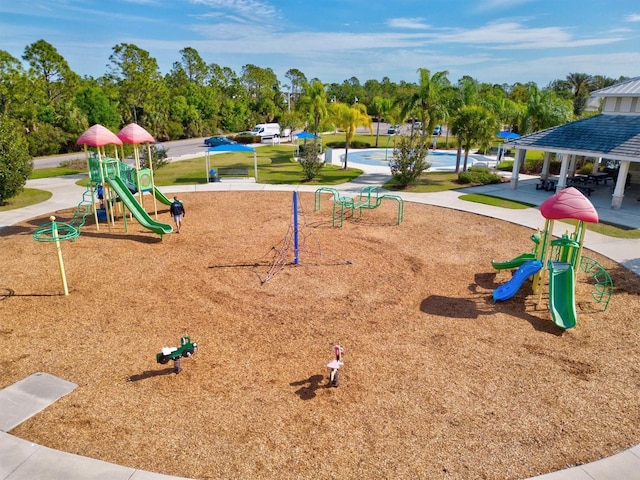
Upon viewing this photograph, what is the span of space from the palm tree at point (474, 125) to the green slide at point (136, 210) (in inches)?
799

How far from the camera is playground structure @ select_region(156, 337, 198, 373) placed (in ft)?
26.5

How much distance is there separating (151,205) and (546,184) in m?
22.4

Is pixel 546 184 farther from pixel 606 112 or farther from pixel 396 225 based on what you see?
pixel 396 225

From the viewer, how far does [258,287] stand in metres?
12.1

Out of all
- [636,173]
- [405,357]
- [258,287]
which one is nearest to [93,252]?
[258,287]

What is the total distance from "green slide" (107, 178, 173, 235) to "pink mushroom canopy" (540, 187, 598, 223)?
1232 cm

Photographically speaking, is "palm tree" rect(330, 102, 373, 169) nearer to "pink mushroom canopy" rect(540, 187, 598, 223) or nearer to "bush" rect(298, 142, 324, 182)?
"bush" rect(298, 142, 324, 182)

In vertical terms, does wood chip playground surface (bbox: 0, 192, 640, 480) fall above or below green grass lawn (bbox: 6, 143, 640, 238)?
below

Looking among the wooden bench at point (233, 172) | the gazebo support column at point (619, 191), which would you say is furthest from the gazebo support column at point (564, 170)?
the wooden bench at point (233, 172)

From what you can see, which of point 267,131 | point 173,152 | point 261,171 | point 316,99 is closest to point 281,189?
point 261,171

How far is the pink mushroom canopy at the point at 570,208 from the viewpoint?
1033 centimetres

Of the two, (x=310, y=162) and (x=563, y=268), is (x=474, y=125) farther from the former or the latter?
(x=563, y=268)

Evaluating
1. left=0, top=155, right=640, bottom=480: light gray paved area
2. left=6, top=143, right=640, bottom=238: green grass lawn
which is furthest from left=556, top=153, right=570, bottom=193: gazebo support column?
left=6, top=143, right=640, bottom=238: green grass lawn

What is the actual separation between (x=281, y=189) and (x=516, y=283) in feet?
54.6
